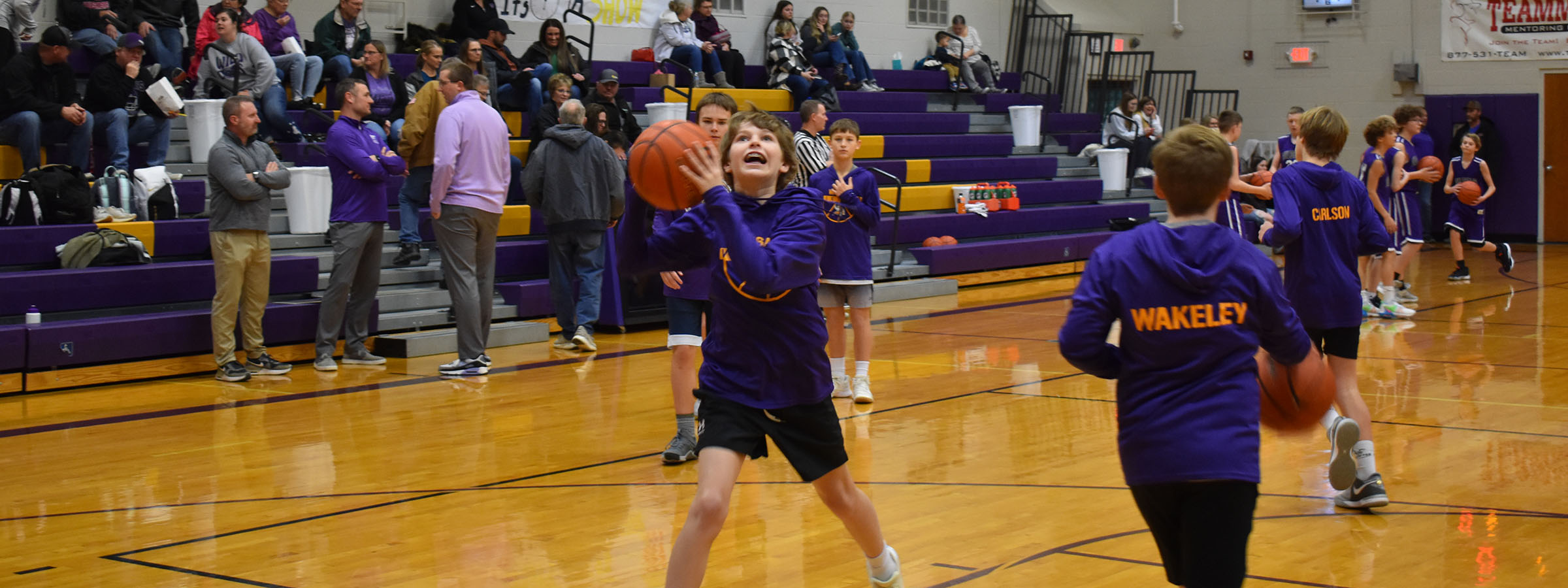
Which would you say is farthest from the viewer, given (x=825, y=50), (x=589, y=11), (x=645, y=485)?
(x=825, y=50)

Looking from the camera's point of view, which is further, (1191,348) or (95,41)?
(95,41)

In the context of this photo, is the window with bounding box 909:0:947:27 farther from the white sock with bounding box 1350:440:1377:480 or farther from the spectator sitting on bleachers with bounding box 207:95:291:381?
the white sock with bounding box 1350:440:1377:480

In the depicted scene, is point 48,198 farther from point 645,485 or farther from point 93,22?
point 645,485

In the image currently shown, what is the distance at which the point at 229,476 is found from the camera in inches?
214

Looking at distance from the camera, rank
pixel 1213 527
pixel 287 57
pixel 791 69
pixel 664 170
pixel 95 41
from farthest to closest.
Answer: pixel 791 69 → pixel 287 57 → pixel 95 41 → pixel 664 170 → pixel 1213 527

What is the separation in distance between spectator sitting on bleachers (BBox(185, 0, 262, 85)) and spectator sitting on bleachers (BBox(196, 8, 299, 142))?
0.20 ft

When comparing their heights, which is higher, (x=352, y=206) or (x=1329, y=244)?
(x=352, y=206)

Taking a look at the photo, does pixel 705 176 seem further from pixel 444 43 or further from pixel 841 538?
pixel 444 43

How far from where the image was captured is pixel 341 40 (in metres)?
11.4

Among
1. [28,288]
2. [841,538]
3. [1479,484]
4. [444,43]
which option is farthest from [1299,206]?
[444,43]

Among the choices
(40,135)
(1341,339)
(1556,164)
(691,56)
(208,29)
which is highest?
(691,56)

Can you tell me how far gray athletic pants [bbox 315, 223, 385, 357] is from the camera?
8.12m

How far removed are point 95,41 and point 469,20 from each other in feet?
11.2

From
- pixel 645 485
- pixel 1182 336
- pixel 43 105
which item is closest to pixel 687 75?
pixel 43 105
